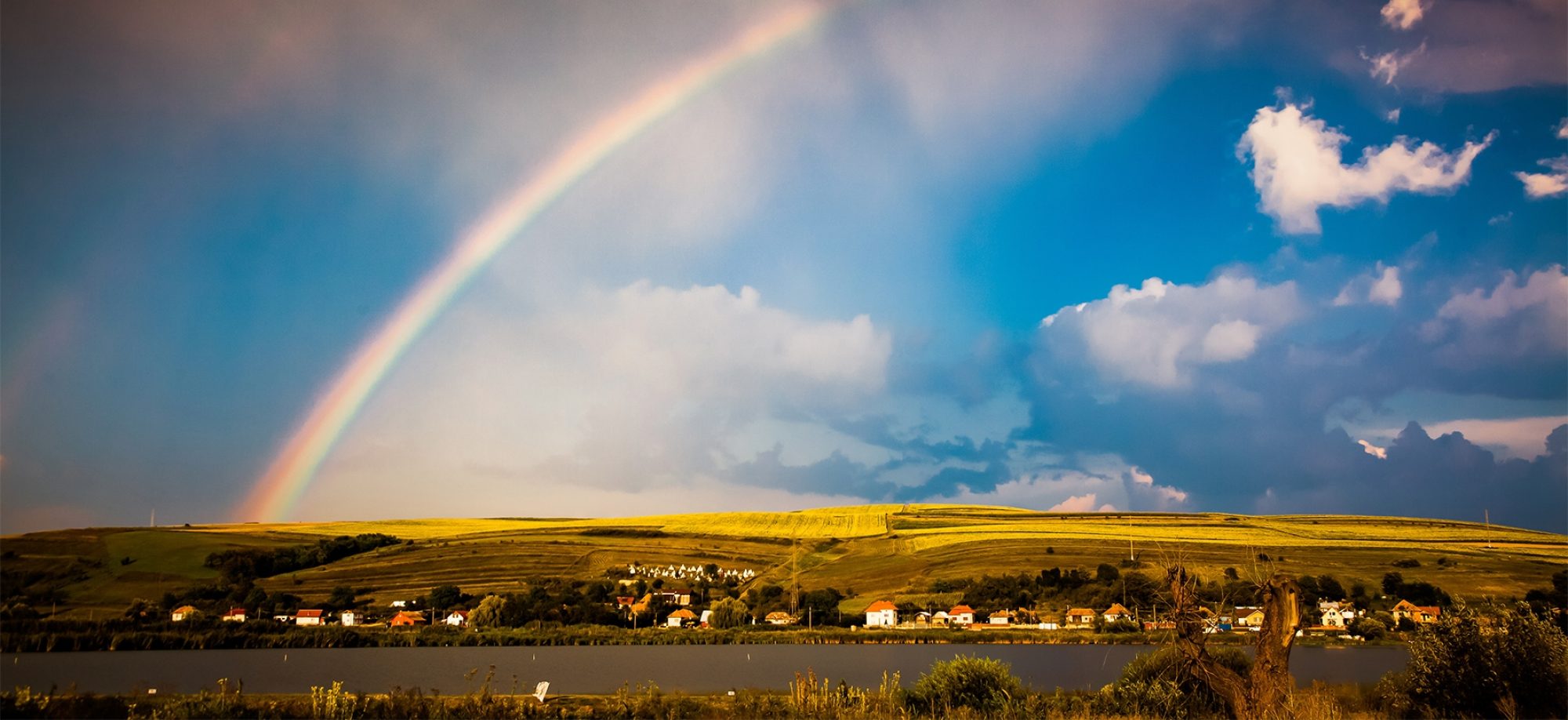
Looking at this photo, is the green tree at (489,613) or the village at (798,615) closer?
the village at (798,615)

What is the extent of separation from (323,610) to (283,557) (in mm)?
20990

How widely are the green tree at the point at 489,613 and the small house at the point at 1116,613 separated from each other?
5635cm

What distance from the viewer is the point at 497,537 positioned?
12444cm

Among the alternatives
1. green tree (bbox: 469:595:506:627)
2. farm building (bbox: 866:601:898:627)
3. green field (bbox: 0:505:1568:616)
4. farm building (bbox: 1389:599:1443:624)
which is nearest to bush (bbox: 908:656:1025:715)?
green field (bbox: 0:505:1568:616)

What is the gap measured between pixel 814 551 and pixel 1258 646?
106671 millimetres

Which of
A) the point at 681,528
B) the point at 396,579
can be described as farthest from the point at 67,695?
the point at 681,528

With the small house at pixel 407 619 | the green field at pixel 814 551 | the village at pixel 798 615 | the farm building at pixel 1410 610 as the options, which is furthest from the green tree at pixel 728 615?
the farm building at pixel 1410 610

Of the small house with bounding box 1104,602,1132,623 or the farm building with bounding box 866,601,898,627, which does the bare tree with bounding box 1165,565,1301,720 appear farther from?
the farm building with bounding box 866,601,898,627

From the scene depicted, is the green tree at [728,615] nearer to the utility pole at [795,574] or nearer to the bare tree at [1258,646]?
the utility pole at [795,574]

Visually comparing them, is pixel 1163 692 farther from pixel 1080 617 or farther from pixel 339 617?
pixel 339 617

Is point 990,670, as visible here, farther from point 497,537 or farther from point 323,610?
point 497,537

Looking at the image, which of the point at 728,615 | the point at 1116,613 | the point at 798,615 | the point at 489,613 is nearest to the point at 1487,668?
the point at 1116,613

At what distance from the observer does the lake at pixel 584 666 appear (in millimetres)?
38531

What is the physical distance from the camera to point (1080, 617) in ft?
278
